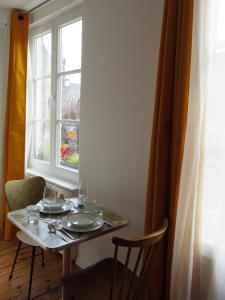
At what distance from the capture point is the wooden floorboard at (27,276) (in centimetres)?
200

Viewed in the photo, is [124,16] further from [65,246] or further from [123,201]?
[65,246]

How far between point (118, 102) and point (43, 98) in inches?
56.0

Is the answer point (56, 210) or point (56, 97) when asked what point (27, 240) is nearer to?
point (56, 210)

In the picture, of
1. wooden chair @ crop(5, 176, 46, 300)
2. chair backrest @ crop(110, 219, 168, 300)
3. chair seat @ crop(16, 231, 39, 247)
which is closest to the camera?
chair backrest @ crop(110, 219, 168, 300)

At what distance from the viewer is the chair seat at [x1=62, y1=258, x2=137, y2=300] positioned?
137 cm

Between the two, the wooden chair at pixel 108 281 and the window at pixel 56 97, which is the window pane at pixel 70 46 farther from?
the wooden chair at pixel 108 281

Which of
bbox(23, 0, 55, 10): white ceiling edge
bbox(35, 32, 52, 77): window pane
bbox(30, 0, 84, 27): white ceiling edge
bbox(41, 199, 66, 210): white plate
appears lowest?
bbox(41, 199, 66, 210): white plate

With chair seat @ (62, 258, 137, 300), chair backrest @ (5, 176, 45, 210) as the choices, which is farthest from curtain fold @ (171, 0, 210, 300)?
chair backrest @ (5, 176, 45, 210)

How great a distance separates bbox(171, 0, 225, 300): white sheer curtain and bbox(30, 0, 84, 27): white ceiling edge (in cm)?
151

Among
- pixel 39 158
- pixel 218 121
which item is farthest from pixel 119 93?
pixel 39 158

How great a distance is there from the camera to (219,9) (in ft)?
4.04

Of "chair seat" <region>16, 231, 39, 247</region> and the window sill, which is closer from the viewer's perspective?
"chair seat" <region>16, 231, 39, 247</region>

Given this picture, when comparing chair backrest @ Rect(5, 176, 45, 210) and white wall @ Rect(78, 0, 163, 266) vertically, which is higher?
white wall @ Rect(78, 0, 163, 266)

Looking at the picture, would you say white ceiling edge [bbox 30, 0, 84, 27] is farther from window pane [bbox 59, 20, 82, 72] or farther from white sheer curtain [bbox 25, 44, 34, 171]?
white sheer curtain [bbox 25, 44, 34, 171]
